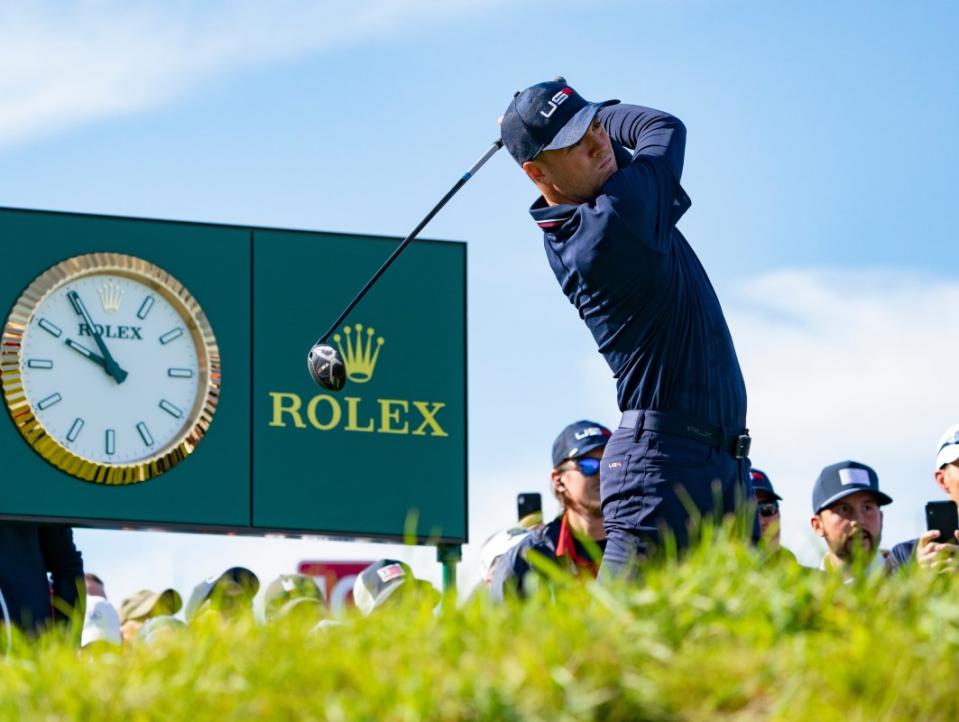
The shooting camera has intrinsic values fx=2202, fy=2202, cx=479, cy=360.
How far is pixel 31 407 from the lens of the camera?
17.2 m

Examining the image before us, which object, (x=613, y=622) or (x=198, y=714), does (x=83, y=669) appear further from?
(x=613, y=622)

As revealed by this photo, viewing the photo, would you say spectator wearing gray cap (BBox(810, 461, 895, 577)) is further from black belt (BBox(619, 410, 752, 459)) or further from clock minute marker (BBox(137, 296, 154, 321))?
clock minute marker (BBox(137, 296, 154, 321))

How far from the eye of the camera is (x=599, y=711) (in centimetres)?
462

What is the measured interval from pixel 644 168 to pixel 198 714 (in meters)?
2.66

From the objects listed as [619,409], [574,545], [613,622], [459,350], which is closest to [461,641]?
[613,622]

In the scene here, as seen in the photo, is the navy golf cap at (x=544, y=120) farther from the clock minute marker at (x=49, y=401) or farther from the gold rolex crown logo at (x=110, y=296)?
the gold rolex crown logo at (x=110, y=296)

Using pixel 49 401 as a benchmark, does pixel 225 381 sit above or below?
above

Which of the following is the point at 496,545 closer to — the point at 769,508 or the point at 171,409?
the point at 769,508

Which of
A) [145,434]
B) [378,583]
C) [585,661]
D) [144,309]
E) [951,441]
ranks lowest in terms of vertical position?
[585,661]

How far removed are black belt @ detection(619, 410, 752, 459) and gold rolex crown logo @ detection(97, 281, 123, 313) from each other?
1162cm

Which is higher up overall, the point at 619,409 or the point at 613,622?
the point at 619,409

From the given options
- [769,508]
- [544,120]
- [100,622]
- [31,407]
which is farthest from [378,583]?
[31,407]

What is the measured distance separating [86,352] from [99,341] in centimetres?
15

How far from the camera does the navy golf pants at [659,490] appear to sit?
6.53m
